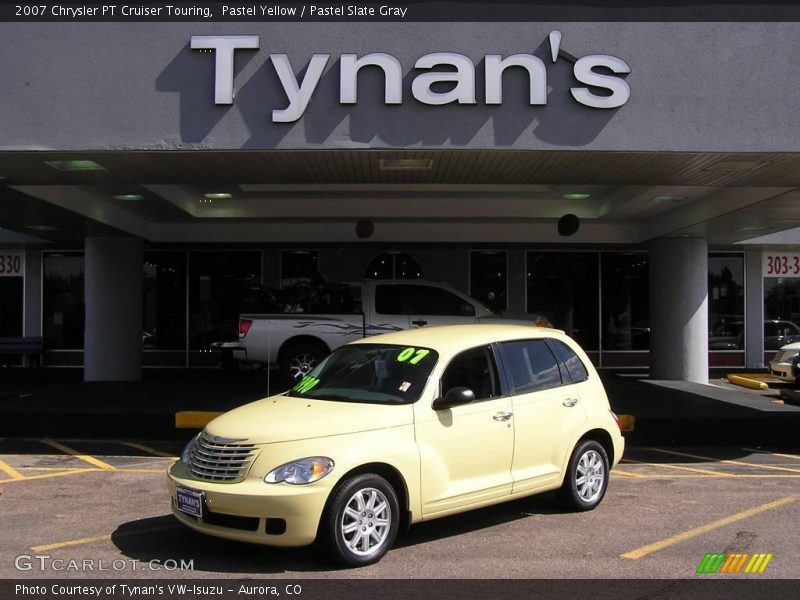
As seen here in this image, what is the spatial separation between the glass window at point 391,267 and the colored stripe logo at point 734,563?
45.4 feet

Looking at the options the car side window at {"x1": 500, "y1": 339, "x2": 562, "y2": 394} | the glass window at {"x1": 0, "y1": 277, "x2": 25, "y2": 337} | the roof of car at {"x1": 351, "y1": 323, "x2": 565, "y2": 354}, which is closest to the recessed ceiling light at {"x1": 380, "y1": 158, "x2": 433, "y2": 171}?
the roof of car at {"x1": 351, "y1": 323, "x2": 565, "y2": 354}

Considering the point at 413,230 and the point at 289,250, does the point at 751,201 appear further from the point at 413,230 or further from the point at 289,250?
the point at 289,250

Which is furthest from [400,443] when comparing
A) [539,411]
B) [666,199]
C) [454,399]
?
[666,199]

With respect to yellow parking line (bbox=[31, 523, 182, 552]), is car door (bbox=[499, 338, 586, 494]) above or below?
above

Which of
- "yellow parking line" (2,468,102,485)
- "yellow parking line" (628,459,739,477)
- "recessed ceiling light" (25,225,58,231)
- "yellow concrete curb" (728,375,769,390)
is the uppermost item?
"recessed ceiling light" (25,225,58,231)

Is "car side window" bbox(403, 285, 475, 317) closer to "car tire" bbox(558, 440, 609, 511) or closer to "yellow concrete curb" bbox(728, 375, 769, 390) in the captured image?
"car tire" bbox(558, 440, 609, 511)

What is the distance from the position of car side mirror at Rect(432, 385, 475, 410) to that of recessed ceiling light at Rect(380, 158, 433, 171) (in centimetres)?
432

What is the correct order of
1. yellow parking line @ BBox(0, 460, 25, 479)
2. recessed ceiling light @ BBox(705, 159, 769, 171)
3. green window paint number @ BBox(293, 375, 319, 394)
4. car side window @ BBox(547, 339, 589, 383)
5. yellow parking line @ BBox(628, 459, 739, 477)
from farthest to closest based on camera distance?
recessed ceiling light @ BBox(705, 159, 769, 171)
yellow parking line @ BBox(628, 459, 739, 477)
yellow parking line @ BBox(0, 460, 25, 479)
car side window @ BBox(547, 339, 589, 383)
green window paint number @ BBox(293, 375, 319, 394)

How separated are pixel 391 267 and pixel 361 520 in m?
14.1

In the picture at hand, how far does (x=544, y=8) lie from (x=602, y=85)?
3.86ft

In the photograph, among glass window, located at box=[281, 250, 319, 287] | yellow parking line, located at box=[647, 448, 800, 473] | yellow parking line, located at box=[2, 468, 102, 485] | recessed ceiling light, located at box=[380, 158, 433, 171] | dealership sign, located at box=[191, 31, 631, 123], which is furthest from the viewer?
glass window, located at box=[281, 250, 319, 287]

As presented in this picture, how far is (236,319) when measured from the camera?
64.0ft

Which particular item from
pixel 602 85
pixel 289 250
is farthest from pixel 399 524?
pixel 289 250

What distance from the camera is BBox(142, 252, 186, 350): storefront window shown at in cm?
1966
